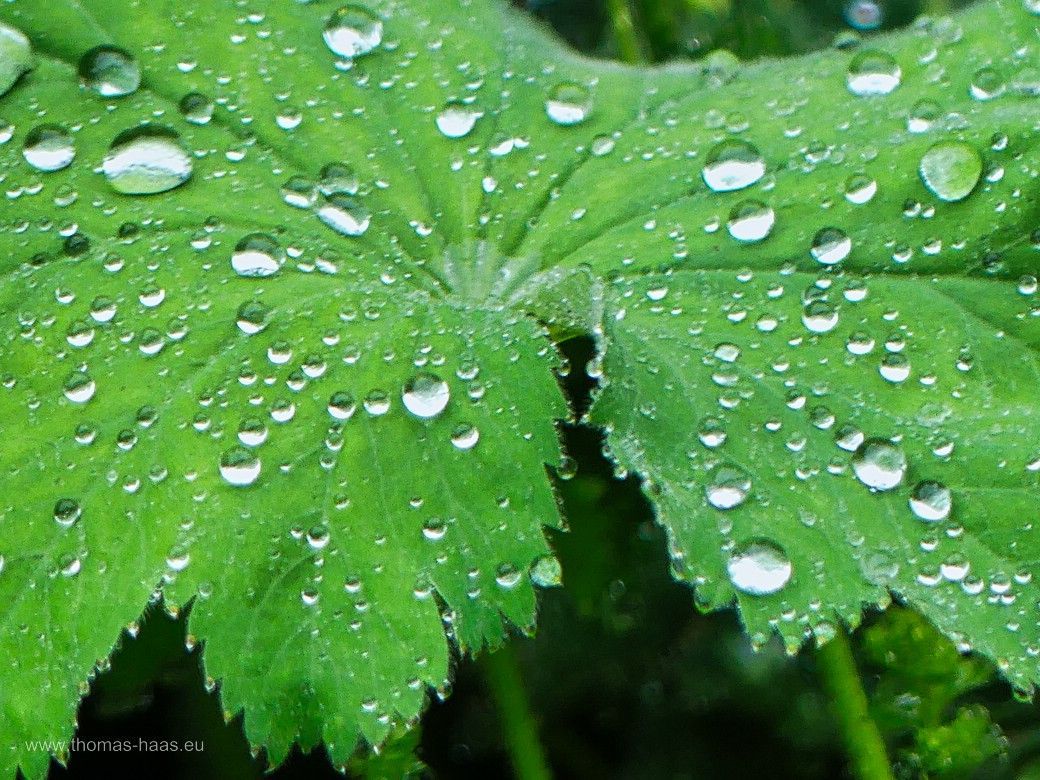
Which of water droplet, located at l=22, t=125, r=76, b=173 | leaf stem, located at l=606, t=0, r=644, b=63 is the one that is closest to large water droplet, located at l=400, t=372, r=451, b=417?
water droplet, located at l=22, t=125, r=76, b=173

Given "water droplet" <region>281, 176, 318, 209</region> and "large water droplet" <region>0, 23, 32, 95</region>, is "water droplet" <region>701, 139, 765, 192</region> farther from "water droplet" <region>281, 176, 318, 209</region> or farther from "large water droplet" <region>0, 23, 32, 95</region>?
"large water droplet" <region>0, 23, 32, 95</region>

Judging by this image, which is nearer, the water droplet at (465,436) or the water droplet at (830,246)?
the water droplet at (465,436)

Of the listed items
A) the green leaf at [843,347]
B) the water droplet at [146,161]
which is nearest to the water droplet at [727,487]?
the green leaf at [843,347]

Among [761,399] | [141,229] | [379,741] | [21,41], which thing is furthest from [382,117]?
[379,741]

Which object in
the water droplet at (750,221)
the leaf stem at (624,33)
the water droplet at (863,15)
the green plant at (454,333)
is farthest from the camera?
the water droplet at (863,15)

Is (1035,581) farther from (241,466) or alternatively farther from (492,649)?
(241,466)

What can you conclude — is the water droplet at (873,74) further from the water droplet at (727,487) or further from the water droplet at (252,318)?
the water droplet at (252,318)
